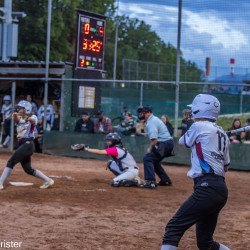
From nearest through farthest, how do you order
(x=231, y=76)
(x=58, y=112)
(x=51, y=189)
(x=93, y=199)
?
1. (x=93, y=199)
2. (x=51, y=189)
3. (x=58, y=112)
4. (x=231, y=76)

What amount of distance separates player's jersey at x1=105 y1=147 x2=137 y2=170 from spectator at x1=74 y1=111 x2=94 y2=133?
564 cm

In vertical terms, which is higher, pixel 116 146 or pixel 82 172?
pixel 116 146

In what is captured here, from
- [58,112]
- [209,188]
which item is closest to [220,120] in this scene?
[58,112]

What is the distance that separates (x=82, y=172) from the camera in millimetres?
12266

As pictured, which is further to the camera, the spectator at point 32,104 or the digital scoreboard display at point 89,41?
the spectator at point 32,104

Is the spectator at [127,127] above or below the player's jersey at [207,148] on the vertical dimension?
below

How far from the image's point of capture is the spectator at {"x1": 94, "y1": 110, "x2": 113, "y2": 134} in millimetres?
15406

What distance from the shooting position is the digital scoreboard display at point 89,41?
51.2 feet

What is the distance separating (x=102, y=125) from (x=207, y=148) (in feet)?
36.9

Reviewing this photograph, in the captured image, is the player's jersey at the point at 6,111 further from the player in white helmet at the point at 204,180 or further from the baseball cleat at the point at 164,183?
the player in white helmet at the point at 204,180

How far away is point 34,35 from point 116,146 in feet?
94.8

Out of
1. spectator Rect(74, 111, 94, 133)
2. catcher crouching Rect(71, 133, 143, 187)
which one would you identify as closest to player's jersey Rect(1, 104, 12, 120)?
spectator Rect(74, 111, 94, 133)

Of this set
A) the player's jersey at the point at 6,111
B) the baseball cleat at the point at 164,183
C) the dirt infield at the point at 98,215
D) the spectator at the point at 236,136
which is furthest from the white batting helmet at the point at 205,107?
the player's jersey at the point at 6,111

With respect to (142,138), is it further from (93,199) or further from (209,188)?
(209,188)
